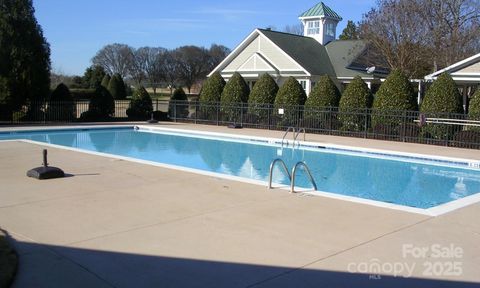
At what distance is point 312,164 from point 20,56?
17.1m

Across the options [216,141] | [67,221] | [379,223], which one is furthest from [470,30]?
[67,221]

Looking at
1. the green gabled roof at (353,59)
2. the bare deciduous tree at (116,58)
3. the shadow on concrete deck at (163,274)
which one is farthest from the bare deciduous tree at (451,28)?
the bare deciduous tree at (116,58)

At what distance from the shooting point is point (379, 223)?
725cm

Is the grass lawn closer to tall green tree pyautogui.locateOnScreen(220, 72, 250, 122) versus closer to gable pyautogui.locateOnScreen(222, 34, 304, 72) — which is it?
tall green tree pyautogui.locateOnScreen(220, 72, 250, 122)

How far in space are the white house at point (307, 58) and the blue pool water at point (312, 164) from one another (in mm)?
12154

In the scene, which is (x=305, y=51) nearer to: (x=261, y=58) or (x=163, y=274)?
(x=261, y=58)

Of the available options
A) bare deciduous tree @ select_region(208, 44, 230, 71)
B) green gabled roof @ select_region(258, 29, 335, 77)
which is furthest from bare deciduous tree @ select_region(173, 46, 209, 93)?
green gabled roof @ select_region(258, 29, 335, 77)

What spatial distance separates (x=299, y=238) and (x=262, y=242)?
0.54m

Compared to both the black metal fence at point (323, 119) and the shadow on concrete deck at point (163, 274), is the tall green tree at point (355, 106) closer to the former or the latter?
the black metal fence at point (323, 119)

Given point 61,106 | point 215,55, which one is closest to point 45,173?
point 61,106

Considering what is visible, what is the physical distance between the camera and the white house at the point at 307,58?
33.7 meters

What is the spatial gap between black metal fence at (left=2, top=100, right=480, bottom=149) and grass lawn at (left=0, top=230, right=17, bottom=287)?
1729cm

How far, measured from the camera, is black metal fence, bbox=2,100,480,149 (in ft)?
63.4

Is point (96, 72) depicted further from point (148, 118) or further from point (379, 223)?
point (379, 223)
